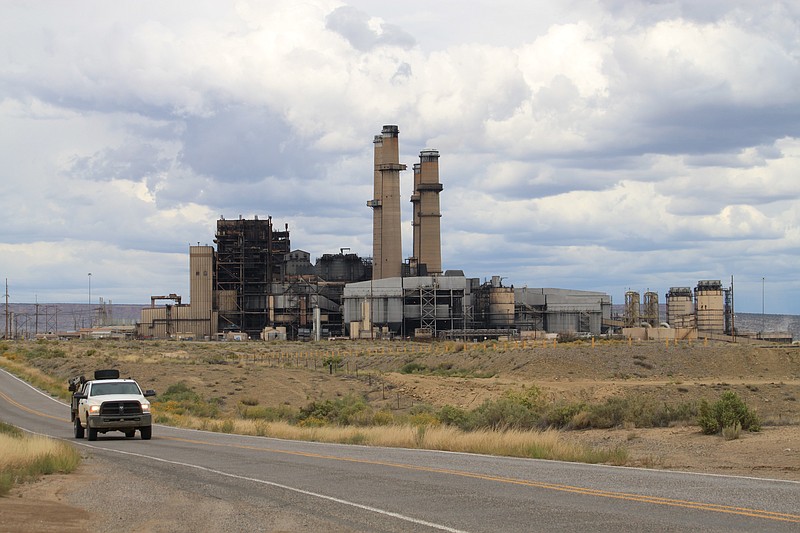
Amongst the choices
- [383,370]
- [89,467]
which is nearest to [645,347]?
[383,370]

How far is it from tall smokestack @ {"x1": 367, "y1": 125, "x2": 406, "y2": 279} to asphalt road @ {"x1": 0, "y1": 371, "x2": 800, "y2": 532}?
95980 mm

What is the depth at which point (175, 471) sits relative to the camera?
18531 millimetres

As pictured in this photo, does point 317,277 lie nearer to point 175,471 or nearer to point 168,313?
point 168,313

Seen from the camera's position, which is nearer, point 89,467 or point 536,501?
point 536,501

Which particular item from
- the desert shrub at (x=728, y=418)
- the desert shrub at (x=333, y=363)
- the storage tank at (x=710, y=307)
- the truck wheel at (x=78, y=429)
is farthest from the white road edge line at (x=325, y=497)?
the storage tank at (x=710, y=307)

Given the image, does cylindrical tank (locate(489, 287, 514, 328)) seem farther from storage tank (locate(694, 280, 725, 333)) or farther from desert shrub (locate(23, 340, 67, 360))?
desert shrub (locate(23, 340, 67, 360))

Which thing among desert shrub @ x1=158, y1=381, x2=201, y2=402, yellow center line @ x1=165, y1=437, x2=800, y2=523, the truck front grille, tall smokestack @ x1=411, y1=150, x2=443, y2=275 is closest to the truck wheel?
the truck front grille

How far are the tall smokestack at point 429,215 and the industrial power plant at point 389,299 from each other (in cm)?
13

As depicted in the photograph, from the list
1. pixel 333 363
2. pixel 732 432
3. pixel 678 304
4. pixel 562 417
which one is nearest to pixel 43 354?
pixel 333 363

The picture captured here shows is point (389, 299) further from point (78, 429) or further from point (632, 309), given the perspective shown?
point (78, 429)

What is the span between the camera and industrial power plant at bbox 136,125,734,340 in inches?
4557

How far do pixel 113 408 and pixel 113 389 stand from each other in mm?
642

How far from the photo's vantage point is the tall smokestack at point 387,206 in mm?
118438

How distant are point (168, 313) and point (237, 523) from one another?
11622 cm
